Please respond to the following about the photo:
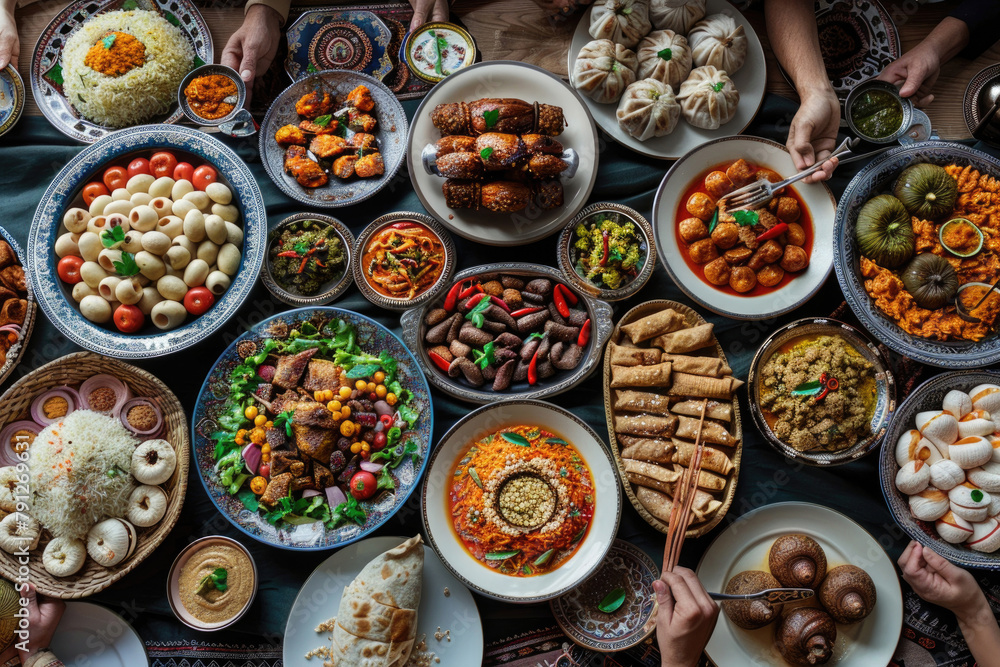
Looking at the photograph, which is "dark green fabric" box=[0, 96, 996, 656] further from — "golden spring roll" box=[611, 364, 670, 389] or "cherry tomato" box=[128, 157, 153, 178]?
"cherry tomato" box=[128, 157, 153, 178]

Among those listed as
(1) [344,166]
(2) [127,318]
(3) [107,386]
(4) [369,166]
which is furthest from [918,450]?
(3) [107,386]

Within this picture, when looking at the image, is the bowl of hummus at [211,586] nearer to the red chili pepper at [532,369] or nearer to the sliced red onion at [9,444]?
the sliced red onion at [9,444]

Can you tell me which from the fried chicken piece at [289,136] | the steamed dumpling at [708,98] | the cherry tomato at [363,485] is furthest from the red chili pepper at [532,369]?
the fried chicken piece at [289,136]

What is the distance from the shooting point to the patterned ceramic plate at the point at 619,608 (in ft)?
10.6

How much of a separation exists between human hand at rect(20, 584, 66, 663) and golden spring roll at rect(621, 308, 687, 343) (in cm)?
338

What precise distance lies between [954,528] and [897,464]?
0.40m

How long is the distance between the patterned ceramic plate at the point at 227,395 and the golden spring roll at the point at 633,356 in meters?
1.06

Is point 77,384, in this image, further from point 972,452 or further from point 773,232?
point 972,452

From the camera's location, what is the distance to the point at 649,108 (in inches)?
135

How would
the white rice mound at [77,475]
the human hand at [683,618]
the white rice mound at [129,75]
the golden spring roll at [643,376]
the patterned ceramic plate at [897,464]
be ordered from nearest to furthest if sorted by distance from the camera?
1. the human hand at [683,618]
2. the white rice mound at [77,475]
3. the patterned ceramic plate at [897,464]
4. the golden spring roll at [643,376]
5. the white rice mound at [129,75]

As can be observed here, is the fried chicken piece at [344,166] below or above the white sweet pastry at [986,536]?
above

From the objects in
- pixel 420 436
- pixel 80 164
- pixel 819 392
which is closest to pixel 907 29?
pixel 819 392

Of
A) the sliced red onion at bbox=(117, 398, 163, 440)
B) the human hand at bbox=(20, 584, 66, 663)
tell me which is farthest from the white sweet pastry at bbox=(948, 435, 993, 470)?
the human hand at bbox=(20, 584, 66, 663)

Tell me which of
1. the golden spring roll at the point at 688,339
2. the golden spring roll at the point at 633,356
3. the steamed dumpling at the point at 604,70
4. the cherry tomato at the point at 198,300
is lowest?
the golden spring roll at the point at 633,356
